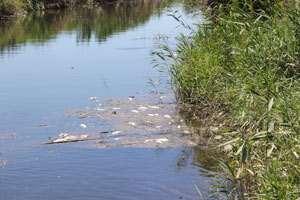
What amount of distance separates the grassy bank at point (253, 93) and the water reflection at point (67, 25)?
462 inches

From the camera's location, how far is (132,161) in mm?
7621

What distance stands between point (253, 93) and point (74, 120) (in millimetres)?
4878

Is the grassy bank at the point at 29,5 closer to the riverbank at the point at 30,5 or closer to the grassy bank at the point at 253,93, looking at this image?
the riverbank at the point at 30,5

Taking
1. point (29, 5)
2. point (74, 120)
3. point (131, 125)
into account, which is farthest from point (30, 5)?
point (131, 125)

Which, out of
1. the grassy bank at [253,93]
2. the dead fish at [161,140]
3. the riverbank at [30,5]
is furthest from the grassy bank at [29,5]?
the dead fish at [161,140]

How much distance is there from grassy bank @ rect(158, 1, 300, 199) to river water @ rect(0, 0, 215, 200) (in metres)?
0.78

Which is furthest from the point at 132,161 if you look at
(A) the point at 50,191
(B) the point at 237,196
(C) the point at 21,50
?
(C) the point at 21,50

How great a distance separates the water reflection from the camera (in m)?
22.9

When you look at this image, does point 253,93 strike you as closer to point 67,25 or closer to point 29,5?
point 67,25

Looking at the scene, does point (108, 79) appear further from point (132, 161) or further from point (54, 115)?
point (132, 161)

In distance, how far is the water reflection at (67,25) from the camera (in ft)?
75.3

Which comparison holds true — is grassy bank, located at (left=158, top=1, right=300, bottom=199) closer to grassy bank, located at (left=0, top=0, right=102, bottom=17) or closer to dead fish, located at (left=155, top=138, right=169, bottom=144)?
dead fish, located at (left=155, top=138, right=169, bottom=144)

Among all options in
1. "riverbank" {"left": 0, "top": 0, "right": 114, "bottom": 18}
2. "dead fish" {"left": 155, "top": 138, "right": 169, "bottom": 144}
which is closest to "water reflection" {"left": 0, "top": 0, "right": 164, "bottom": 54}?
"riverbank" {"left": 0, "top": 0, "right": 114, "bottom": 18}

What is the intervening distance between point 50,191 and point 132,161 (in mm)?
1479
